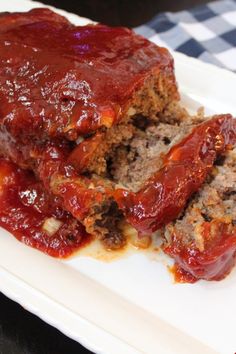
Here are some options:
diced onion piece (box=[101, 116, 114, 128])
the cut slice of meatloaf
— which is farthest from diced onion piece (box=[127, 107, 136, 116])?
the cut slice of meatloaf

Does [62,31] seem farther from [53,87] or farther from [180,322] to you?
[180,322]

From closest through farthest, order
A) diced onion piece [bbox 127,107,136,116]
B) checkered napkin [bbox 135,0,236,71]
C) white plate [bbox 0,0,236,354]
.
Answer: white plate [bbox 0,0,236,354] → diced onion piece [bbox 127,107,136,116] → checkered napkin [bbox 135,0,236,71]

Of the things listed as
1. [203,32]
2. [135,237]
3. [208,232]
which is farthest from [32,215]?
[203,32]

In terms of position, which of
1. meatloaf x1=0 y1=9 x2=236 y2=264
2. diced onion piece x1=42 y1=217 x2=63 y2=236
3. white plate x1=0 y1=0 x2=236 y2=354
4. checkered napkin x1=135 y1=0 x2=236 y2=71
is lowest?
white plate x1=0 y1=0 x2=236 y2=354

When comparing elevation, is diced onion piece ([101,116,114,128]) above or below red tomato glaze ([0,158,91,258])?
above

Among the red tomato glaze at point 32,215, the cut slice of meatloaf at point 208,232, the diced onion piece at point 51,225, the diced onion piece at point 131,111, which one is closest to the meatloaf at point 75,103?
the diced onion piece at point 131,111

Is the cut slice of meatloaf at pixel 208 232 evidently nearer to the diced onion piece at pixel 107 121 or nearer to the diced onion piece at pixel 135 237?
the diced onion piece at pixel 135 237

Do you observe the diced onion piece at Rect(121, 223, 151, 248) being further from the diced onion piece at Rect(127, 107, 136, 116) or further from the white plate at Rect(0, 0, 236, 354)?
the diced onion piece at Rect(127, 107, 136, 116)
